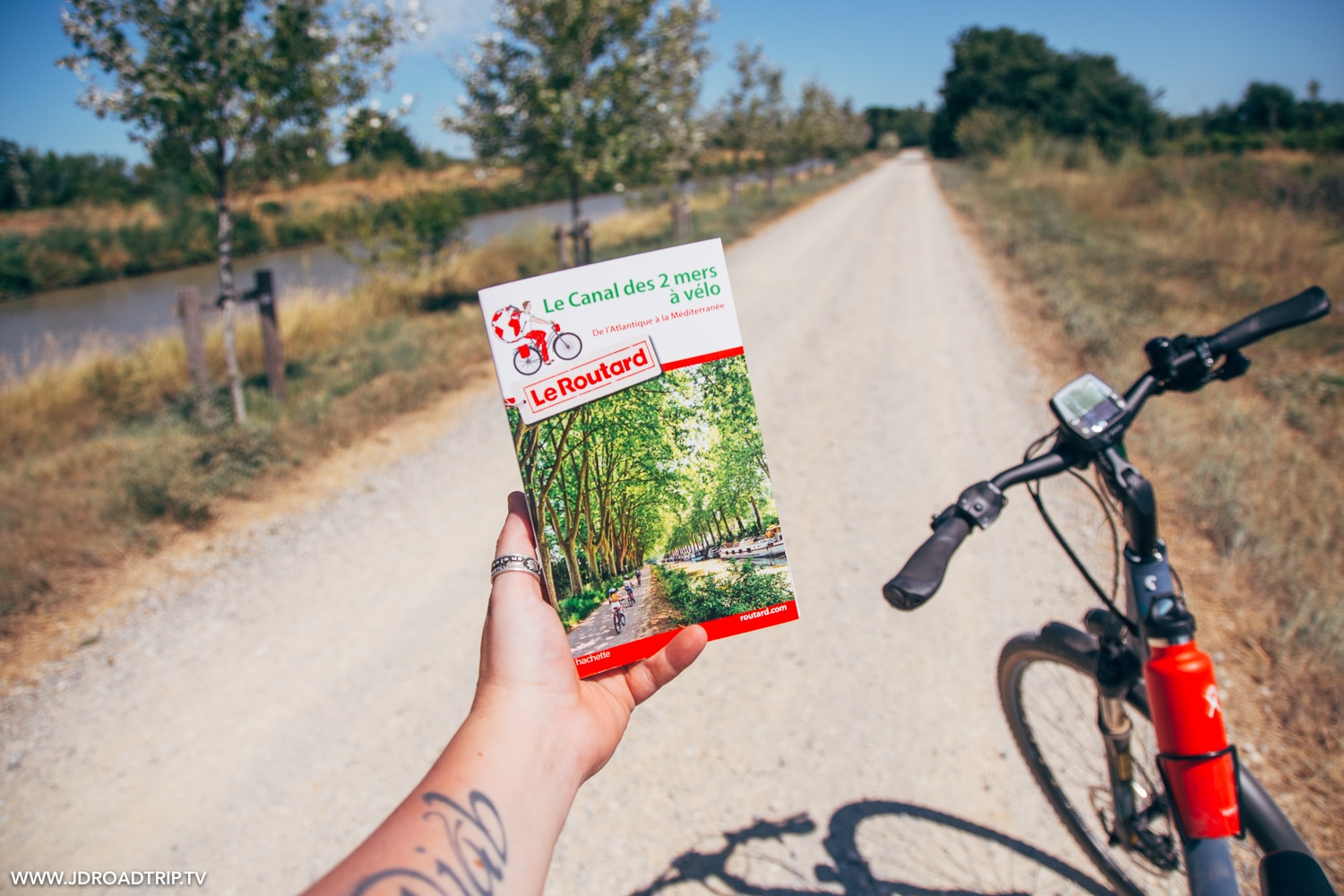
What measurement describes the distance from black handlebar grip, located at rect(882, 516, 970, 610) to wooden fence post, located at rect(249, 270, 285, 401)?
6.78 metres

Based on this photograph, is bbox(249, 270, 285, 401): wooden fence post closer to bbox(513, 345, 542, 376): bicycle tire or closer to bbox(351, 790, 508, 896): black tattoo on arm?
bbox(513, 345, 542, 376): bicycle tire

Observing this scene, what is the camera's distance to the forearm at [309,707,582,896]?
2.99 ft

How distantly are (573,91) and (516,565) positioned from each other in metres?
10.3

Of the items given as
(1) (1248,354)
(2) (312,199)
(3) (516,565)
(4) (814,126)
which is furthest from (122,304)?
(4) (814,126)

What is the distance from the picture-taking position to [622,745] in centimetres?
269

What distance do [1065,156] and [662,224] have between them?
16.1 meters

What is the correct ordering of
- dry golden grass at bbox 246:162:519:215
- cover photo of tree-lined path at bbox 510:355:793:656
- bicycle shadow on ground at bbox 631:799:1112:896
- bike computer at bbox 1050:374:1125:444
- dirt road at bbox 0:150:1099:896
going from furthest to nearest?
dry golden grass at bbox 246:162:519:215
dirt road at bbox 0:150:1099:896
bicycle shadow on ground at bbox 631:799:1112:896
bike computer at bbox 1050:374:1125:444
cover photo of tree-lined path at bbox 510:355:793:656

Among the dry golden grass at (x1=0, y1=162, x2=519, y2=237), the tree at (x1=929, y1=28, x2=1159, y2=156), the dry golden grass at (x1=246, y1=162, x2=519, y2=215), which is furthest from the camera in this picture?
the tree at (x1=929, y1=28, x2=1159, y2=156)

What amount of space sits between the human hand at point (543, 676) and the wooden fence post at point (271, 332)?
6.34 meters

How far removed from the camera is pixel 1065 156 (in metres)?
25.2

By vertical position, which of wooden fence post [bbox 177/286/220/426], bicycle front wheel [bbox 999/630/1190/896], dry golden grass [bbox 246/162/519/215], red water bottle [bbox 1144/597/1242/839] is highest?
dry golden grass [bbox 246/162/519/215]

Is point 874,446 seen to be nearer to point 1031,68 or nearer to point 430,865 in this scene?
point 430,865

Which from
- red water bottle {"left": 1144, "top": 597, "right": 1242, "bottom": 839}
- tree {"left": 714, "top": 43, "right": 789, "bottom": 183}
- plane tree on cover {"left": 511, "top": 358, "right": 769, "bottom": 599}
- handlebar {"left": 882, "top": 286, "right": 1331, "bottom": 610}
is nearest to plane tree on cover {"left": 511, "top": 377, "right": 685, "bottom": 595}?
plane tree on cover {"left": 511, "top": 358, "right": 769, "bottom": 599}

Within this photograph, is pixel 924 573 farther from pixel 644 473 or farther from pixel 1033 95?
pixel 1033 95
